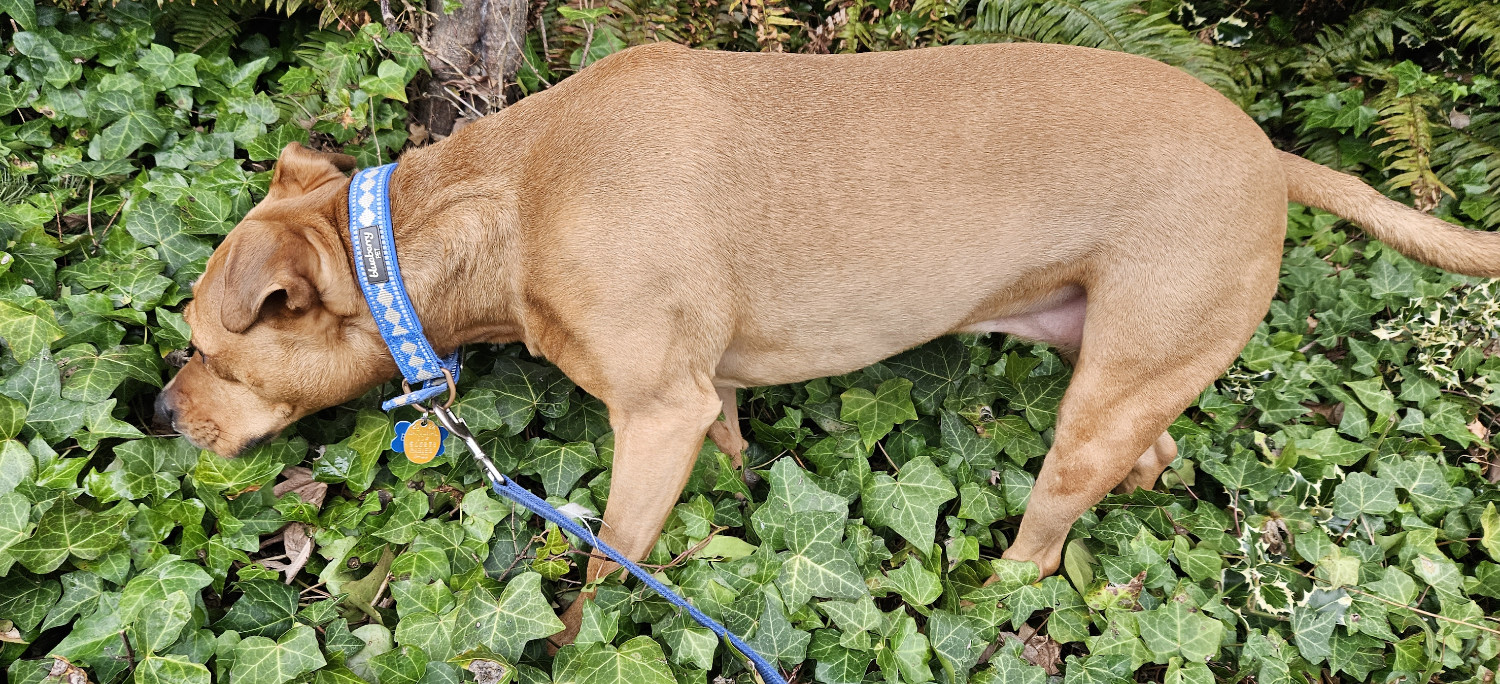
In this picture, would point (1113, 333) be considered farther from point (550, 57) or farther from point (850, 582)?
point (550, 57)

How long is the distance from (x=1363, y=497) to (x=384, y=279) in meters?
4.05

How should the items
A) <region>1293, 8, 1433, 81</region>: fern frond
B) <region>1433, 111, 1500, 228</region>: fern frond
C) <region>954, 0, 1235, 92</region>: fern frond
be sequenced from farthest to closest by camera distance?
<region>1293, 8, 1433, 81</region>: fern frond
<region>1433, 111, 1500, 228</region>: fern frond
<region>954, 0, 1235, 92</region>: fern frond

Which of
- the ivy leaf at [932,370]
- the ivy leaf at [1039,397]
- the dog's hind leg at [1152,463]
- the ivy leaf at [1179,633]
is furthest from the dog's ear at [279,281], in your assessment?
A: the dog's hind leg at [1152,463]

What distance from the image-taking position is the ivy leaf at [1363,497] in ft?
12.5

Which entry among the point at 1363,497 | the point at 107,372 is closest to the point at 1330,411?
the point at 1363,497

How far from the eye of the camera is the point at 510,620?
8.75 feet

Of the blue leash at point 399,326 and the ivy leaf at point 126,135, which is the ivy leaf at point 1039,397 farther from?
the ivy leaf at point 126,135

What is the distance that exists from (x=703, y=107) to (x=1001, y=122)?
0.96 m

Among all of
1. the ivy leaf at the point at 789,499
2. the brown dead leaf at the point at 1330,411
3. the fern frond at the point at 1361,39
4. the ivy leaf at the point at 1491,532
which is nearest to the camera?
the ivy leaf at the point at 789,499

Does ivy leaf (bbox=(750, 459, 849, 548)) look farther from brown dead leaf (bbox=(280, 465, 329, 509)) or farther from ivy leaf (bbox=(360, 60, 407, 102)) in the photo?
ivy leaf (bbox=(360, 60, 407, 102))

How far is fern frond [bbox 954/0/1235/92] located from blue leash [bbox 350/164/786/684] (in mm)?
3262

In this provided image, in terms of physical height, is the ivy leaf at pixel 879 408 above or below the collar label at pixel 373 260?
below

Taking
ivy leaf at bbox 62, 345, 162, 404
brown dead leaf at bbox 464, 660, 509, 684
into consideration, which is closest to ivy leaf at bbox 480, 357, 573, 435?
brown dead leaf at bbox 464, 660, 509, 684

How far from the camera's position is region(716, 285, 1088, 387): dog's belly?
10.2 ft
